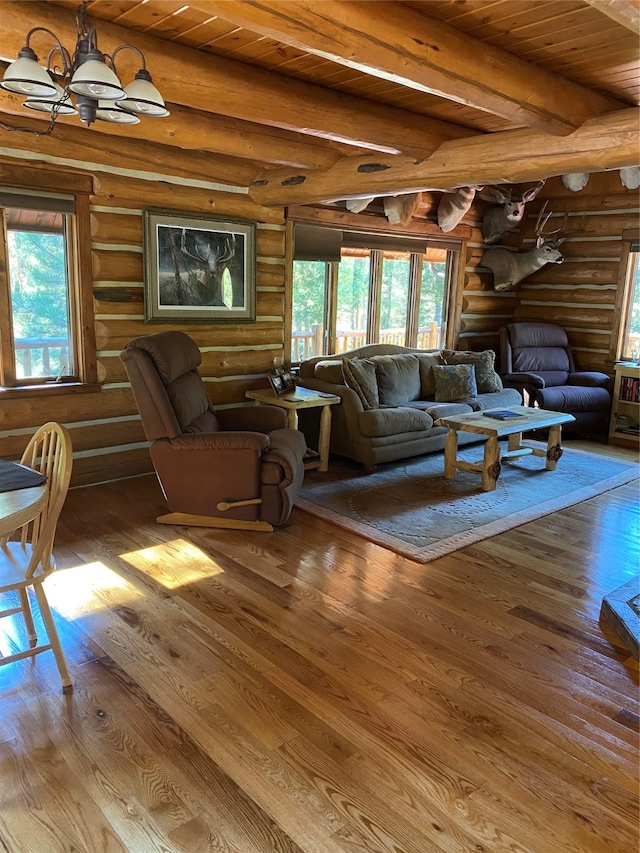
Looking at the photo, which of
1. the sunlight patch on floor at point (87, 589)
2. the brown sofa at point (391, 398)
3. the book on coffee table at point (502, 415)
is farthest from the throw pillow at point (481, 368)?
the sunlight patch on floor at point (87, 589)

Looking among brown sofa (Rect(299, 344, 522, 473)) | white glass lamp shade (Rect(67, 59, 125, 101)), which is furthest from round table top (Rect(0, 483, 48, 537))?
brown sofa (Rect(299, 344, 522, 473))

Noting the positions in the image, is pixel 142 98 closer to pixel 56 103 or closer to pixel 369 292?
pixel 56 103

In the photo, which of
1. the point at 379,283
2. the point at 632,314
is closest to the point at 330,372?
the point at 379,283

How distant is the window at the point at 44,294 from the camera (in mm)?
4180

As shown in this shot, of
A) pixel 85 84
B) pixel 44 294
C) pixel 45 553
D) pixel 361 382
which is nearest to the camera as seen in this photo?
pixel 85 84

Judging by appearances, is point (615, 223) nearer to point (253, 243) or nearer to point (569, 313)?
point (569, 313)

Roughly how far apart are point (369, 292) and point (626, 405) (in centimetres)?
312

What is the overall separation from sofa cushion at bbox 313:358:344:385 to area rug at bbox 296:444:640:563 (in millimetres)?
737

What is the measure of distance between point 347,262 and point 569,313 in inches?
121

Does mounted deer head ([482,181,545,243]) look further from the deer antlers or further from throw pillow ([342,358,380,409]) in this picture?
throw pillow ([342,358,380,409])

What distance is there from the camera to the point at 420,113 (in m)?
4.04

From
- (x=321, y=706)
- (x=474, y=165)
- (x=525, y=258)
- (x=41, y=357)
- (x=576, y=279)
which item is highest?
(x=474, y=165)

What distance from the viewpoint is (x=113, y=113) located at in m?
2.64

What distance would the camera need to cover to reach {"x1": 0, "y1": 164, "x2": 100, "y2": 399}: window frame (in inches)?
162
